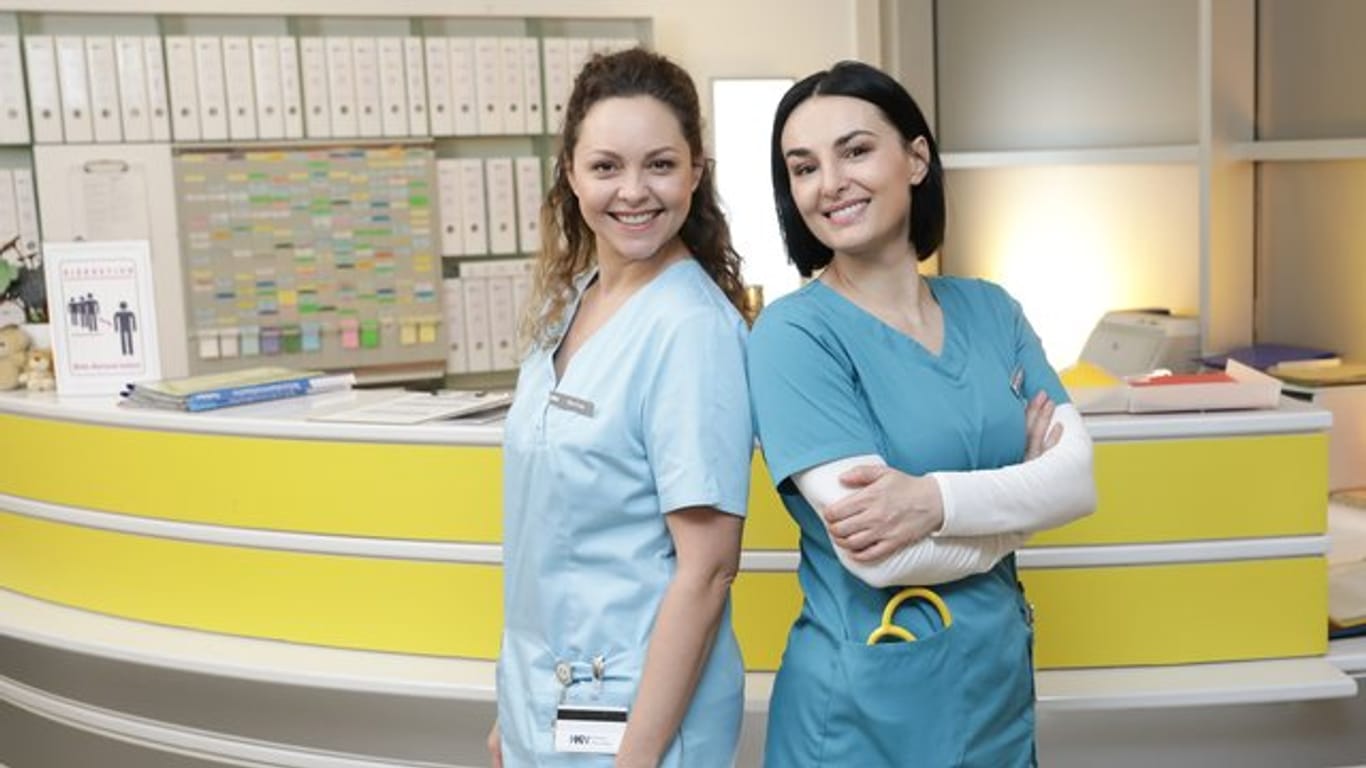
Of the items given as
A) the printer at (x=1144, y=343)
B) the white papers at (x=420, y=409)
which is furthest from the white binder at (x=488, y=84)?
the printer at (x=1144, y=343)

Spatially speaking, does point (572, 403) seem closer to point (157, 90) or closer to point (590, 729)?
point (590, 729)

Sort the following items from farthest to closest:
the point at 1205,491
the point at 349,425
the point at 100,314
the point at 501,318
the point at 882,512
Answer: the point at 501,318
the point at 100,314
the point at 349,425
the point at 1205,491
the point at 882,512

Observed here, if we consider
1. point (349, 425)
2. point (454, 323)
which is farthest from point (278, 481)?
point (454, 323)

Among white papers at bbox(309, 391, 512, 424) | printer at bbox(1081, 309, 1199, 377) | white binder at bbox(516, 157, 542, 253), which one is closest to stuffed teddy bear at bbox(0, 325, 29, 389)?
white papers at bbox(309, 391, 512, 424)

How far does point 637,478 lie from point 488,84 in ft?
10.0

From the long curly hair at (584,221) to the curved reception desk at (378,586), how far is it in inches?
25.2

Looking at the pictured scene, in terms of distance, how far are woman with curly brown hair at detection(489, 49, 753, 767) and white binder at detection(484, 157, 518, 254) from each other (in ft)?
9.33

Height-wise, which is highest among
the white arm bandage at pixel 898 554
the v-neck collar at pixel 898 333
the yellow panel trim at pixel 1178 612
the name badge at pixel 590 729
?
the v-neck collar at pixel 898 333

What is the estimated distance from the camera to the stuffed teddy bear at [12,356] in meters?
3.18

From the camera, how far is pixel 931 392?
1.63 metres

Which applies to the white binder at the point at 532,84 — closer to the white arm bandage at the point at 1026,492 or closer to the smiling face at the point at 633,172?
the smiling face at the point at 633,172

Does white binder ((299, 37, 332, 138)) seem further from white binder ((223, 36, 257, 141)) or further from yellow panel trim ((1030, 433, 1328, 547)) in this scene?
yellow panel trim ((1030, 433, 1328, 547))

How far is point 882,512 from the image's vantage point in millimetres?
1538

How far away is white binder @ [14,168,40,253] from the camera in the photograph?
412 centimetres
